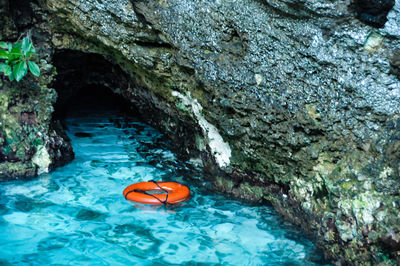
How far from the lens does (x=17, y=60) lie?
4.14 meters

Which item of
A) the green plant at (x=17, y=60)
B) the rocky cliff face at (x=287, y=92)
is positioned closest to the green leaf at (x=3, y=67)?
the green plant at (x=17, y=60)

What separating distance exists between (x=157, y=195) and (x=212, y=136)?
31.1 inches

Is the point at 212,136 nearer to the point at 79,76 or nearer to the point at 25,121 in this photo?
the point at 25,121

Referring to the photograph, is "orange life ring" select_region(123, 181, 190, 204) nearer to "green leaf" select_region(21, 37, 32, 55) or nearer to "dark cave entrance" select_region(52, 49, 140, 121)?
"dark cave entrance" select_region(52, 49, 140, 121)

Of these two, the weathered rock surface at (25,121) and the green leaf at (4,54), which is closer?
the green leaf at (4,54)

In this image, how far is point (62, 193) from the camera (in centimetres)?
417

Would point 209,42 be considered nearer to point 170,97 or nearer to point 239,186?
point 170,97

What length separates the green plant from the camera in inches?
160

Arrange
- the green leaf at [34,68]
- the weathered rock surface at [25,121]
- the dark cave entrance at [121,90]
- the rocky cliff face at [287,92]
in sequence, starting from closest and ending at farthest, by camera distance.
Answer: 1. the rocky cliff face at [287,92]
2. the green leaf at [34,68]
3. the weathered rock surface at [25,121]
4. the dark cave entrance at [121,90]

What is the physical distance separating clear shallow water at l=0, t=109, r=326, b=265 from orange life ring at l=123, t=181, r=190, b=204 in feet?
0.23

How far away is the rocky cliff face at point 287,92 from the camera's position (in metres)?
2.97

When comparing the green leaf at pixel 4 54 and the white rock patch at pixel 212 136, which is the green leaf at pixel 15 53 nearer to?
the green leaf at pixel 4 54

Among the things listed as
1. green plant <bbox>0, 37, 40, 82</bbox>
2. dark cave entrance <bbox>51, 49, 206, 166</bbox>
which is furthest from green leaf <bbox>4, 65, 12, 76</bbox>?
dark cave entrance <bbox>51, 49, 206, 166</bbox>

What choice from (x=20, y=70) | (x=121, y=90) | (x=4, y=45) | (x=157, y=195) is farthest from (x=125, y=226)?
(x=121, y=90)
